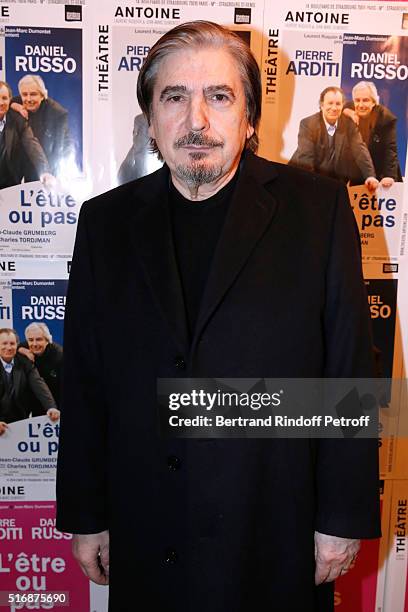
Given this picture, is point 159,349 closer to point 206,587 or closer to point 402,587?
point 206,587

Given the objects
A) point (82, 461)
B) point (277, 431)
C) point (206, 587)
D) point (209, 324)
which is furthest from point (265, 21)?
point (206, 587)

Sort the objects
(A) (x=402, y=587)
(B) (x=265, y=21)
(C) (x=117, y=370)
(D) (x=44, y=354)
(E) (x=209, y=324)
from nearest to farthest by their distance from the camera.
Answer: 1. (E) (x=209, y=324)
2. (C) (x=117, y=370)
3. (B) (x=265, y=21)
4. (D) (x=44, y=354)
5. (A) (x=402, y=587)

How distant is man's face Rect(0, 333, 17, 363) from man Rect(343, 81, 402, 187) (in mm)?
1136

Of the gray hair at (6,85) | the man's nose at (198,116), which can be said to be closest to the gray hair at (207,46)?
the man's nose at (198,116)

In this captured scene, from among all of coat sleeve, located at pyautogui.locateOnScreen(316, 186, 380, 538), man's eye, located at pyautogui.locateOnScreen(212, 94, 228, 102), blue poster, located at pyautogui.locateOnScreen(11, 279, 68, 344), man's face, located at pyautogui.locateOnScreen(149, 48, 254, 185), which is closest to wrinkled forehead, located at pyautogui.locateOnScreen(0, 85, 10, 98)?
blue poster, located at pyautogui.locateOnScreen(11, 279, 68, 344)

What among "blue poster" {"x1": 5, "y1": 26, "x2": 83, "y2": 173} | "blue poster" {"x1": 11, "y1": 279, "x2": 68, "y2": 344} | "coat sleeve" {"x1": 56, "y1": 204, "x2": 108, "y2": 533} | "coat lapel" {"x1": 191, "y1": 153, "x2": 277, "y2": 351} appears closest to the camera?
"coat lapel" {"x1": 191, "y1": 153, "x2": 277, "y2": 351}

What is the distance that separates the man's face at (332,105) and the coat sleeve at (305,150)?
6cm

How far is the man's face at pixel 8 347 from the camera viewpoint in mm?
1689

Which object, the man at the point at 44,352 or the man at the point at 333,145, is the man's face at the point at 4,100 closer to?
the man at the point at 44,352

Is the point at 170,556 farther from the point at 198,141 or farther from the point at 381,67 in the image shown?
the point at 381,67

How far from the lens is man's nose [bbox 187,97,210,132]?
1114mm

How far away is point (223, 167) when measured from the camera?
3.82 feet

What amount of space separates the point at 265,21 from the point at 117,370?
1.02 metres

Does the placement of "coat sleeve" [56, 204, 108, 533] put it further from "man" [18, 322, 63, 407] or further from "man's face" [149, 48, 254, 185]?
"man" [18, 322, 63, 407]
